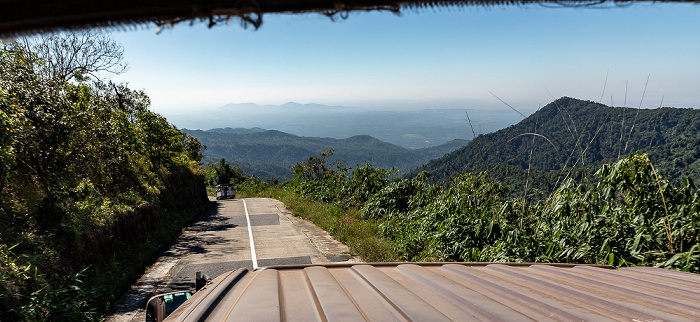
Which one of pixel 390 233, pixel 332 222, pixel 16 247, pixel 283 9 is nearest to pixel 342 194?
pixel 332 222

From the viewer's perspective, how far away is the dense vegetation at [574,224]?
405 centimetres

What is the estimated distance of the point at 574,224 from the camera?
4980 millimetres

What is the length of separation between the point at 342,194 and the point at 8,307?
41.6ft

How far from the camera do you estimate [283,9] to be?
1.14 metres

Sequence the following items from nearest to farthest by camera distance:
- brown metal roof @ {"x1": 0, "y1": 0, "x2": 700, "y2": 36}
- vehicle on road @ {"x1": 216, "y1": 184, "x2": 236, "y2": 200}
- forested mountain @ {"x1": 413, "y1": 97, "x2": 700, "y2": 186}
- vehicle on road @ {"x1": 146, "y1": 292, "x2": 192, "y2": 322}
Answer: brown metal roof @ {"x1": 0, "y1": 0, "x2": 700, "y2": 36}
vehicle on road @ {"x1": 146, "y1": 292, "x2": 192, "y2": 322}
forested mountain @ {"x1": 413, "y1": 97, "x2": 700, "y2": 186}
vehicle on road @ {"x1": 216, "y1": 184, "x2": 236, "y2": 200}

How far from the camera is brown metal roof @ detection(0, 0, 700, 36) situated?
3.51 ft

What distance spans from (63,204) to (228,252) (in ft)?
11.8

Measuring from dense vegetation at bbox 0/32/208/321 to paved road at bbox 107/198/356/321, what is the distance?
1.25 ft

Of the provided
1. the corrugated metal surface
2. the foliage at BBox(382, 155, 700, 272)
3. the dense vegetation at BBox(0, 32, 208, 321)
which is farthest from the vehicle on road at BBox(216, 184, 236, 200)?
the corrugated metal surface

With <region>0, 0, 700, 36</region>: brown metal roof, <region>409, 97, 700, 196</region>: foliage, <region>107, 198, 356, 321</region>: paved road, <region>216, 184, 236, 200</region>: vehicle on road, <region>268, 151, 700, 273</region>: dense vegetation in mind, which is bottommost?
<region>216, 184, 236, 200</region>: vehicle on road

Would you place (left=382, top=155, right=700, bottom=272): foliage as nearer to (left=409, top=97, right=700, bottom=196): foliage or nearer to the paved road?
(left=409, top=97, right=700, bottom=196): foliage

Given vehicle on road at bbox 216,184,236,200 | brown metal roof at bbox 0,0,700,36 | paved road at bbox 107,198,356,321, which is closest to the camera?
brown metal roof at bbox 0,0,700,36

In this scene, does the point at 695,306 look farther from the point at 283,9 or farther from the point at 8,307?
the point at 8,307

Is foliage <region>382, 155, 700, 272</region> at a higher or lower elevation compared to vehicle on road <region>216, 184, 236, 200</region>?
higher
